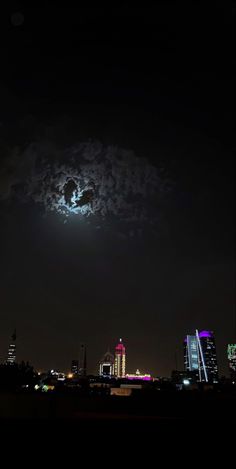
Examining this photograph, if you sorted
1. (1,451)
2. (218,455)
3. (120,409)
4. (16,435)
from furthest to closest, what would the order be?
1. (120,409)
2. (16,435)
3. (218,455)
4. (1,451)

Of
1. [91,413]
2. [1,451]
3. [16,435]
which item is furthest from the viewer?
[91,413]

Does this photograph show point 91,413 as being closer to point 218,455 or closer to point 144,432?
point 144,432

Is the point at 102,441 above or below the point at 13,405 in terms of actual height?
below

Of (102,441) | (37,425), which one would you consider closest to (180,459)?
(102,441)

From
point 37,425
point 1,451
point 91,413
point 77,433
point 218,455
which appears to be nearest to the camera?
point 1,451

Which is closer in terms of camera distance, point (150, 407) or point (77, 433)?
point (77, 433)

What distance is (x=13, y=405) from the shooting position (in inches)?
1017

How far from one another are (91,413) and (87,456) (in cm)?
2162

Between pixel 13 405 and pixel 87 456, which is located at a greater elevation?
pixel 13 405

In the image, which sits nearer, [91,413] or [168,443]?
[168,443]

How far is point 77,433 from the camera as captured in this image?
2277 cm

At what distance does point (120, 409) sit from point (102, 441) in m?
22.2

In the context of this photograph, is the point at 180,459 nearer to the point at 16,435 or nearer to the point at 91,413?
the point at 16,435

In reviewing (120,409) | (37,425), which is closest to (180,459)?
(37,425)
